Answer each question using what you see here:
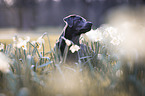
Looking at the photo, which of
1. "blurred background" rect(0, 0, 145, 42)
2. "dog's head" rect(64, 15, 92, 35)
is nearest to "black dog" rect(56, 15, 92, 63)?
"dog's head" rect(64, 15, 92, 35)

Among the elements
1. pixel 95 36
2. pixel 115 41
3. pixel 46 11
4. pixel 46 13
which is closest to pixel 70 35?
pixel 95 36

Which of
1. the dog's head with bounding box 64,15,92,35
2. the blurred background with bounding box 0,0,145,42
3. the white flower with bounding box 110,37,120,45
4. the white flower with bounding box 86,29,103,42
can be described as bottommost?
the white flower with bounding box 110,37,120,45

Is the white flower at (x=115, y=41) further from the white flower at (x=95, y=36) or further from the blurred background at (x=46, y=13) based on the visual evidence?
the blurred background at (x=46, y=13)

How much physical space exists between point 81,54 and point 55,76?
0.76m

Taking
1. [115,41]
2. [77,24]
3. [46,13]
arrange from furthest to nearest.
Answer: [46,13], [115,41], [77,24]

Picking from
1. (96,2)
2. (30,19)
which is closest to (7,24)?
(30,19)

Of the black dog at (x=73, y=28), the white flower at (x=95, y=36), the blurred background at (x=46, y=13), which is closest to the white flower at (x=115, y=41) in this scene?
the white flower at (x=95, y=36)

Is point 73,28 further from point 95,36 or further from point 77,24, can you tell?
point 95,36

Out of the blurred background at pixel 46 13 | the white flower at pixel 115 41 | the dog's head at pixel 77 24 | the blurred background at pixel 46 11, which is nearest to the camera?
the dog's head at pixel 77 24

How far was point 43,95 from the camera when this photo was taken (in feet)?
4.58

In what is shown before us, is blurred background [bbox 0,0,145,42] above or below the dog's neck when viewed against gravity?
above

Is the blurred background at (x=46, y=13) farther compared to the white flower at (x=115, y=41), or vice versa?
the blurred background at (x=46, y=13)

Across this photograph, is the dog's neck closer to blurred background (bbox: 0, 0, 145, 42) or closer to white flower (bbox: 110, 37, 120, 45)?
A: white flower (bbox: 110, 37, 120, 45)

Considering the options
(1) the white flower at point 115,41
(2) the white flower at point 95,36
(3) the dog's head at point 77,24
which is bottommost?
(1) the white flower at point 115,41
